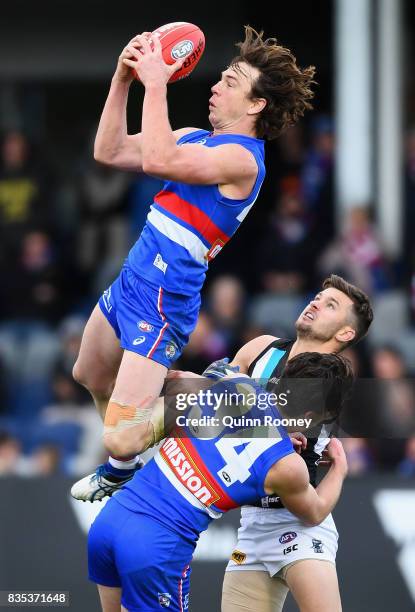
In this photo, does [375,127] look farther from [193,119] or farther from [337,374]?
[337,374]

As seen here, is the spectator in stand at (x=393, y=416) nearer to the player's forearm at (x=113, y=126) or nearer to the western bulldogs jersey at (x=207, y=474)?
the western bulldogs jersey at (x=207, y=474)

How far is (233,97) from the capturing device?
618 cm

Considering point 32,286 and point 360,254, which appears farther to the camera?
point 32,286

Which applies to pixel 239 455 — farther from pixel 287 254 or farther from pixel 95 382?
pixel 287 254

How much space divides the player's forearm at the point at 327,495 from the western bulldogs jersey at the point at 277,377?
0.44 ft

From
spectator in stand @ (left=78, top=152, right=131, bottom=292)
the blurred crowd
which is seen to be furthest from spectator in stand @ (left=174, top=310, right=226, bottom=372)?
spectator in stand @ (left=78, top=152, right=131, bottom=292)

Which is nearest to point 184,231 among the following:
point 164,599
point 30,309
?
point 164,599

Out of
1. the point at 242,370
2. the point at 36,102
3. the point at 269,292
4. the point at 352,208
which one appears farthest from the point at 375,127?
the point at 242,370

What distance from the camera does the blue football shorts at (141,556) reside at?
5.29 metres

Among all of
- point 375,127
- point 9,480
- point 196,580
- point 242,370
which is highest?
point 375,127

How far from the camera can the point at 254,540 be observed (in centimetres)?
595

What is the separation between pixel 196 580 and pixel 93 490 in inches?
75.3

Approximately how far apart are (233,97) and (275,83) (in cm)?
21

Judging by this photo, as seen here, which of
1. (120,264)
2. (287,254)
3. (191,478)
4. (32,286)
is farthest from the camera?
(120,264)
